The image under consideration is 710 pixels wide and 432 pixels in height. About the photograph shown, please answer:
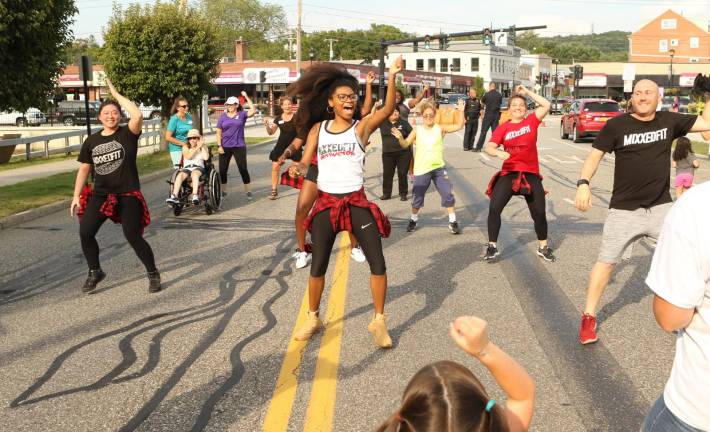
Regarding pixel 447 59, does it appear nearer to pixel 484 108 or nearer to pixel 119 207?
pixel 484 108

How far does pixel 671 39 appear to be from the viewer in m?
110

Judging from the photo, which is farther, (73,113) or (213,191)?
(73,113)

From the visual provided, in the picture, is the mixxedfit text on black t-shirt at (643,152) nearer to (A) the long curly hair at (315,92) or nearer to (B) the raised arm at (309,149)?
(A) the long curly hair at (315,92)

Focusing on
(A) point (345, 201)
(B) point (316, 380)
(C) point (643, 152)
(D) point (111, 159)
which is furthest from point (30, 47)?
(C) point (643, 152)

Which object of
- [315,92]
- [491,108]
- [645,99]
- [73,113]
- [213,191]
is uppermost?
[73,113]

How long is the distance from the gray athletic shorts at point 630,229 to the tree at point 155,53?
62.8ft

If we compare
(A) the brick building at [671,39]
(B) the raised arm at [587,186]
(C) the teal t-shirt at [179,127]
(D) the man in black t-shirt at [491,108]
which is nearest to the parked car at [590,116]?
(D) the man in black t-shirt at [491,108]

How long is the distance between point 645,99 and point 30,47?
1055 cm

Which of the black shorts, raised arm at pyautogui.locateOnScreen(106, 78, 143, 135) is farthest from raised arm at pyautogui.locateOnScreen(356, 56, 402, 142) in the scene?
the black shorts

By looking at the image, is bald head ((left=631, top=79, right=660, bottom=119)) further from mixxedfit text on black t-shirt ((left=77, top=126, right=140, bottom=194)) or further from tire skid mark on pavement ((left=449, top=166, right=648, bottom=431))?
mixxedfit text on black t-shirt ((left=77, top=126, right=140, bottom=194))

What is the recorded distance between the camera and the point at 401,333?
550cm

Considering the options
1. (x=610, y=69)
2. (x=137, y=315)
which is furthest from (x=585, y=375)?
(x=610, y=69)

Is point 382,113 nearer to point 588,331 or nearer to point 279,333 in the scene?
point 279,333

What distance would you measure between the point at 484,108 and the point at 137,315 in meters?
19.5
